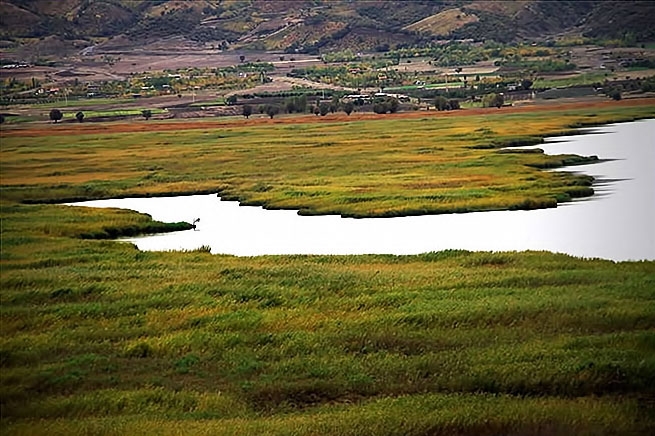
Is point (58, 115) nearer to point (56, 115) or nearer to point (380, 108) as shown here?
point (56, 115)

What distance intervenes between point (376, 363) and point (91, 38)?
2151 centimetres

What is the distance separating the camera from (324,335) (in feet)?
42.9

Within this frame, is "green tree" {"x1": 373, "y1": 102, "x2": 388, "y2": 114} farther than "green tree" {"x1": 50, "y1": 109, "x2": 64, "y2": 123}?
Yes

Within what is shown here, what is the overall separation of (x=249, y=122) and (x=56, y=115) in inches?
387

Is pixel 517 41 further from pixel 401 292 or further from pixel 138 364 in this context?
pixel 138 364

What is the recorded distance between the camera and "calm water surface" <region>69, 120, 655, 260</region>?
65.3 feet

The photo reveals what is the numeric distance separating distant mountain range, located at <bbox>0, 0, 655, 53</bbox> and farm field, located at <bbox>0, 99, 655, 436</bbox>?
4.12 metres

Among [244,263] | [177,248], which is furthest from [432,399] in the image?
[177,248]

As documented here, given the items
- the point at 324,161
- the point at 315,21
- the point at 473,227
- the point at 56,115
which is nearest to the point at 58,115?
the point at 56,115

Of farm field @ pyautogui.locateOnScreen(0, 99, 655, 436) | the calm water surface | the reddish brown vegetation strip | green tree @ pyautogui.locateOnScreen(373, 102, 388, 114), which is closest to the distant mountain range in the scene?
the reddish brown vegetation strip

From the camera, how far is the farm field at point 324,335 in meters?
10.4

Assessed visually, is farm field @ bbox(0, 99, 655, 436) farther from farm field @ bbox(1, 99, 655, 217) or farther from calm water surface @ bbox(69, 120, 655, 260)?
calm water surface @ bbox(69, 120, 655, 260)

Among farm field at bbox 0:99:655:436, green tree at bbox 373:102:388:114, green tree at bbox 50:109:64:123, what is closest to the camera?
farm field at bbox 0:99:655:436

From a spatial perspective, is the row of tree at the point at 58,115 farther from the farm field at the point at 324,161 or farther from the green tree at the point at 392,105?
the green tree at the point at 392,105
